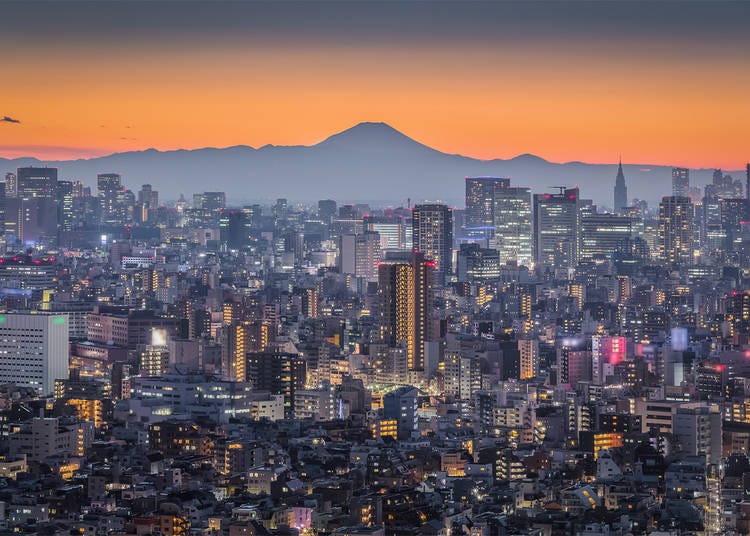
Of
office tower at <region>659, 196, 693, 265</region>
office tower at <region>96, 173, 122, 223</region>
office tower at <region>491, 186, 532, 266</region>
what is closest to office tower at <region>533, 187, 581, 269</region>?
office tower at <region>491, 186, 532, 266</region>

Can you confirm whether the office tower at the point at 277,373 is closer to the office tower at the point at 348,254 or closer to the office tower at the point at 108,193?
the office tower at the point at 348,254

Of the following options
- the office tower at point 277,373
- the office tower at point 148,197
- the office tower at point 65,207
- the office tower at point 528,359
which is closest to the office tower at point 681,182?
the office tower at point 148,197

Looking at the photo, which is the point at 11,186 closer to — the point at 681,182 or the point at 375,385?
the point at 681,182

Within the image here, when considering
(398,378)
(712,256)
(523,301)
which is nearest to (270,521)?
(398,378)

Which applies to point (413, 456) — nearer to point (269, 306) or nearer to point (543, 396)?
point (543, 396)

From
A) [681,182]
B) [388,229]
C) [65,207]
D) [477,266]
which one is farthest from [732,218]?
[65,207]
